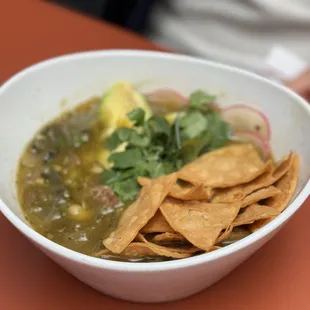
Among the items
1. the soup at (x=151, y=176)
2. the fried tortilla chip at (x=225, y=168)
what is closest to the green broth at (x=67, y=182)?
the soup at (x=151, y=176)

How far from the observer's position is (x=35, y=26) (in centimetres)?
136

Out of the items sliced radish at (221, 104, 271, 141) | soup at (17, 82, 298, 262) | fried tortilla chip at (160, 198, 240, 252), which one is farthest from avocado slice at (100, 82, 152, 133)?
fried tortilla chip at (160, 198, 240, 252)

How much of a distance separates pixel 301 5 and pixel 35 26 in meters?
0.54

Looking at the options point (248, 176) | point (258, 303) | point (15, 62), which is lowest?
point (15, 62)

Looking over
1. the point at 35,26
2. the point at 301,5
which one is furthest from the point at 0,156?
the point at 301,5

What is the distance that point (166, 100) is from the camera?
1079 millimetres

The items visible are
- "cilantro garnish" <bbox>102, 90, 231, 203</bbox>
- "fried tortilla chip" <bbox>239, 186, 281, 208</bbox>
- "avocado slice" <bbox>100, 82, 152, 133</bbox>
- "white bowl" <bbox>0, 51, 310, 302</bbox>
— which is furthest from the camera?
"avocado slice" <bbox>100, 82, 152, 133</bbox>

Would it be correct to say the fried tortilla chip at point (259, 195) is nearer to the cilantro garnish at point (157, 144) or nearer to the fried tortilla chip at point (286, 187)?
the fried tortilla chip at point (286, 187)

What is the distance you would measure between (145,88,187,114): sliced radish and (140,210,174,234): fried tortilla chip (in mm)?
314

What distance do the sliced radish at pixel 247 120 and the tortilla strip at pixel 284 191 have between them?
0.14m

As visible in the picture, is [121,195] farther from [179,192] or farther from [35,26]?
[35,26]

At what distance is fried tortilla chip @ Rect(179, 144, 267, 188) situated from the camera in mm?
842

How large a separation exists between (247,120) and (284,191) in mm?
213

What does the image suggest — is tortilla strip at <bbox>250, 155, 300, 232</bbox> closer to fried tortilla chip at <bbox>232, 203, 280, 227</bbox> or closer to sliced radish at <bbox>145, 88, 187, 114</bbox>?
fried tortilla chip at <bbox>232, 203, 280, 227</bbox>
